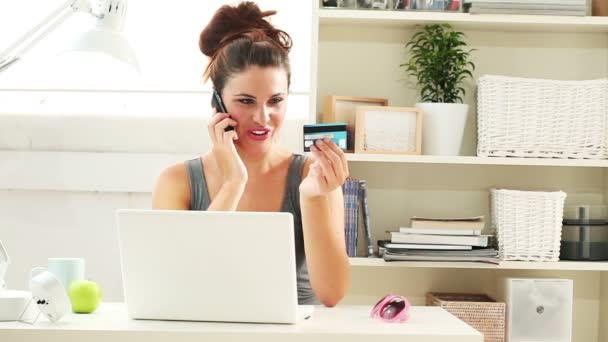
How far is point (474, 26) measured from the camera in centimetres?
290

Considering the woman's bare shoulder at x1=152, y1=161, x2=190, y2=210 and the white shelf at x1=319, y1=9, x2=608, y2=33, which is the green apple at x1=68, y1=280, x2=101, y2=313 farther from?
the white shelf at x1=319, y1=9, x2=608, y2=33

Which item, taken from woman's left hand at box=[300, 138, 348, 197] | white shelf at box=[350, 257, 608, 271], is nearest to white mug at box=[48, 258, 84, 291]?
woman's left hand at box=[300, 138, 348, 197]

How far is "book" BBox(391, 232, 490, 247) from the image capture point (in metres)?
2.73

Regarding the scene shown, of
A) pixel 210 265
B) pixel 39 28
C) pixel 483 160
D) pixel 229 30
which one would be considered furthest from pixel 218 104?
pixel 210 265

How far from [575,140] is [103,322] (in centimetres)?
180

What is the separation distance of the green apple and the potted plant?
1.44 meters

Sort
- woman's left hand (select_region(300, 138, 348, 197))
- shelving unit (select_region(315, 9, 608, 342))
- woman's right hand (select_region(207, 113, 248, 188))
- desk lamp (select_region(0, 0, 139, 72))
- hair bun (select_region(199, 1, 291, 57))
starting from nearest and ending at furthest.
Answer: woman's left hand (select_region(300, 138, 348, 197)) → desk lamp (select_region(0, 0, 139, 72)) → woman's right hand (select_region(207, 113, 248, 188)) → hair bun (select_region(199, 1, 291, 57)) → shelving unit (select_region(315, 9, 608, 342))

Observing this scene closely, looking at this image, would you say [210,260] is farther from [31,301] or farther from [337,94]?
[337,94]

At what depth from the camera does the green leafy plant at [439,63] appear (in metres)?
2.80

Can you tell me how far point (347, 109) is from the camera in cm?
285

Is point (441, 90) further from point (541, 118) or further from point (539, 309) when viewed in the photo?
point (539, 309)

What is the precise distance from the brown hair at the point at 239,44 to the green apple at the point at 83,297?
0.94 metres

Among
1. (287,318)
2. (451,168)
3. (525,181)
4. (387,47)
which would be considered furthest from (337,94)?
(287,318)

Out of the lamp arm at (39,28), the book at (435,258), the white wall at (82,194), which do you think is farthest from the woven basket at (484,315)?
the lamp arm at (39,28)
